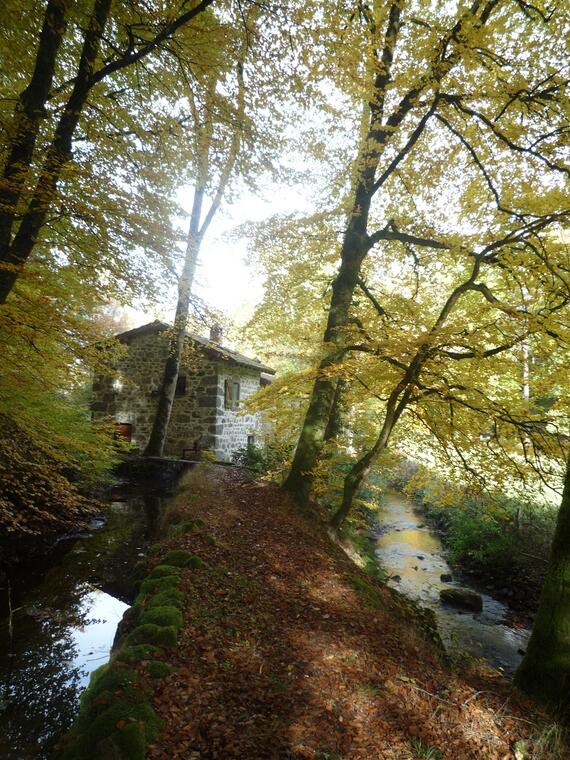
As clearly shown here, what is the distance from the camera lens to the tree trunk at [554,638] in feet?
13.5

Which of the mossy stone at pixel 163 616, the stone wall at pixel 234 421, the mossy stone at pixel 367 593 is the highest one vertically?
the stone wall at pixel 234 421

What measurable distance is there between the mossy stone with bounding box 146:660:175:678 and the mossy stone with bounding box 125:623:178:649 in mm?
267

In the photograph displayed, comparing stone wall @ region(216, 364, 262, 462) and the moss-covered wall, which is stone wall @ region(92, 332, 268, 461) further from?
the moss-covered wall

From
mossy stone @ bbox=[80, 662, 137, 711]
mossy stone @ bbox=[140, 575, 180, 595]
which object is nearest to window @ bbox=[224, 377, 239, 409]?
mossy stone @ bbox=[140, 575, 180, 595]

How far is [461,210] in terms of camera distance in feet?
27.5

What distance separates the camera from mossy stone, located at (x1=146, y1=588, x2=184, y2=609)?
4.20 metres

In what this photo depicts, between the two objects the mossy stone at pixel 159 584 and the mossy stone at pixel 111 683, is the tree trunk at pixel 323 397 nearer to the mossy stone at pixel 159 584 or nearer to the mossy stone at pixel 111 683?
the mossy stone at pixel 159 584

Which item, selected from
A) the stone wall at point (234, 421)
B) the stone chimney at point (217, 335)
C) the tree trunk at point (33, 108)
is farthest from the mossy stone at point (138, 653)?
the stone wall at point (234, 421)

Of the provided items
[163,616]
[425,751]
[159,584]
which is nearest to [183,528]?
[159,584]

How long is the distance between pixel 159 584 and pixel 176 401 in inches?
478

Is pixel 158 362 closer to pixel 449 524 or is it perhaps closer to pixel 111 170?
pixel 111 170

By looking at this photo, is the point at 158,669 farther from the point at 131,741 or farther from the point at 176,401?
the point at 176,401

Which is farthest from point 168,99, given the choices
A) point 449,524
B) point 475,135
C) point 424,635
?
point 449,524

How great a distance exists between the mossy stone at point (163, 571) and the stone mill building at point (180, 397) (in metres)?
10.6
